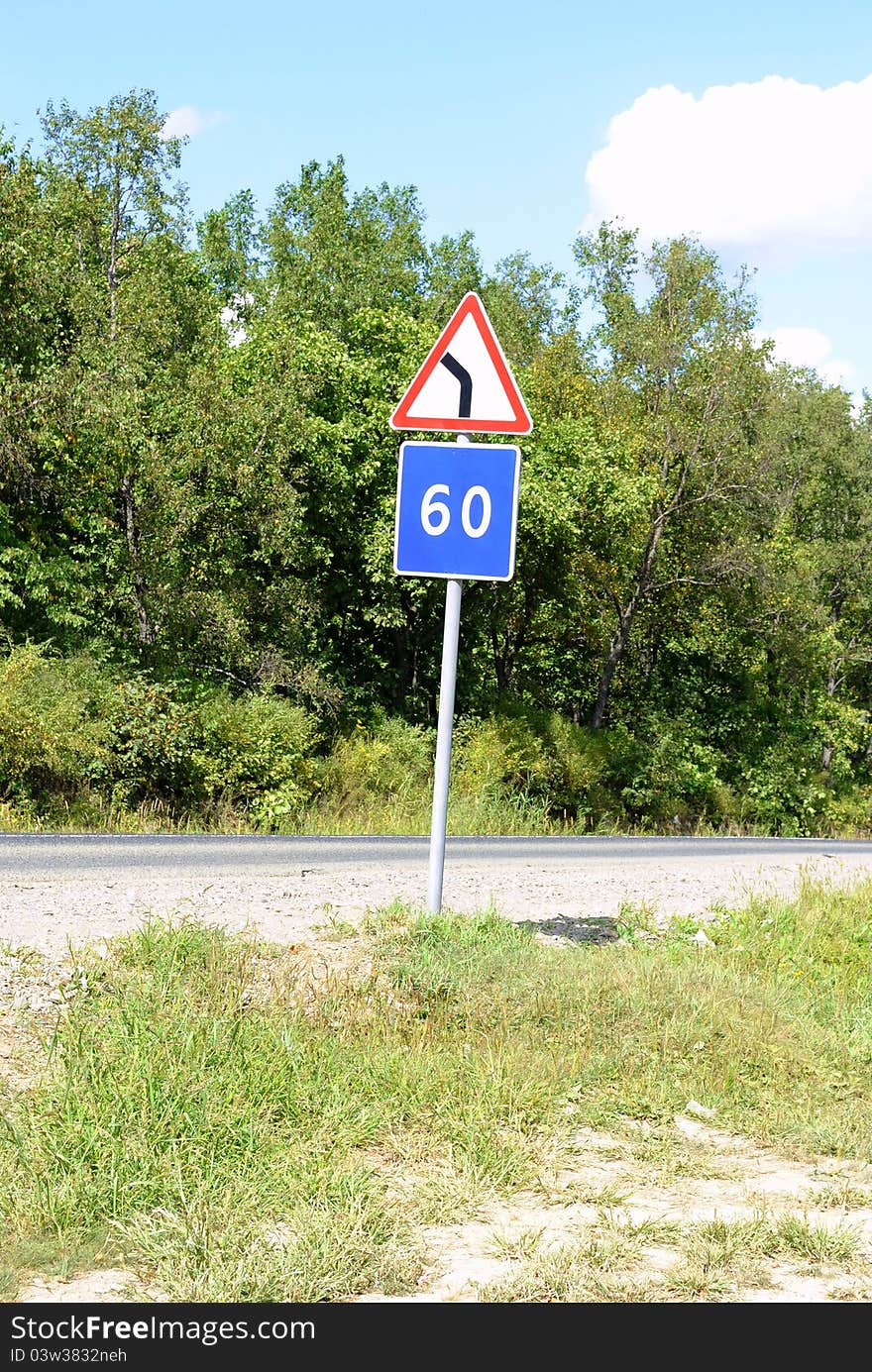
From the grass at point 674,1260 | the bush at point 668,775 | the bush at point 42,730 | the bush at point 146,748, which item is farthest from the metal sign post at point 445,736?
the bush at point 668,775

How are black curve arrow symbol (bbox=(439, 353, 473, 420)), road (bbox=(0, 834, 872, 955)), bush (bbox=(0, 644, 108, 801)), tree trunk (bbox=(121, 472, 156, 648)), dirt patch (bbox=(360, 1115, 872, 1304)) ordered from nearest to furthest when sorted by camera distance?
dirt patch (bbox=(360, 1115, 872, 1304)) < black curve arrow symbol (bbox=(439, 353, 473, 420)) < road (bbox=(0, 834, 872, 955)) < bush (bbox=(0, 644, 108, 801)) < tree trunk (bbox=(121, 472, 156, 648))

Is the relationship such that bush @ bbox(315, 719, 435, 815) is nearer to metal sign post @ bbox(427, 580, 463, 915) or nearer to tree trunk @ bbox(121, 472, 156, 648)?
tree trunk @ bbox(121, 472, 156, 648)

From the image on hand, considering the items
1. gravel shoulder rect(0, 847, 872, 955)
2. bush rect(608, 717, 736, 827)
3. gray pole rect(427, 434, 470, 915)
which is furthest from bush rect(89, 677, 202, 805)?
bush rect(608, 717, 736, 827)

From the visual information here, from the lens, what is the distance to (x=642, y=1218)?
14.4ft

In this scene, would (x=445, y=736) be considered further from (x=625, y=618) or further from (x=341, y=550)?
(x=625, y=618)

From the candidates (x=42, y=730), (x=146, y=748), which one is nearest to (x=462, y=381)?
(x=42, y=730)

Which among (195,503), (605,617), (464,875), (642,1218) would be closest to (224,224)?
(605,617)

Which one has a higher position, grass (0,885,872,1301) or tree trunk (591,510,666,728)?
tree trunk (591,510,666,728)

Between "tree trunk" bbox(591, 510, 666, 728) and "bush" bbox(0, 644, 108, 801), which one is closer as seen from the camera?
"bush" bbox(0, 644, 108, 801)

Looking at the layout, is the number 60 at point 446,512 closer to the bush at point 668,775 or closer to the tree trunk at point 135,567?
the tree trunk at point 135,567

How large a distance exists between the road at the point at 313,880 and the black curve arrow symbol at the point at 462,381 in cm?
301

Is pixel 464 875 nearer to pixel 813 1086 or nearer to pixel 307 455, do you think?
pixel 813 1086

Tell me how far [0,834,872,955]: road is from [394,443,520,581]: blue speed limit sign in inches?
88.5

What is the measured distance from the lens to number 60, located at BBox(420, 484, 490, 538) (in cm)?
701
